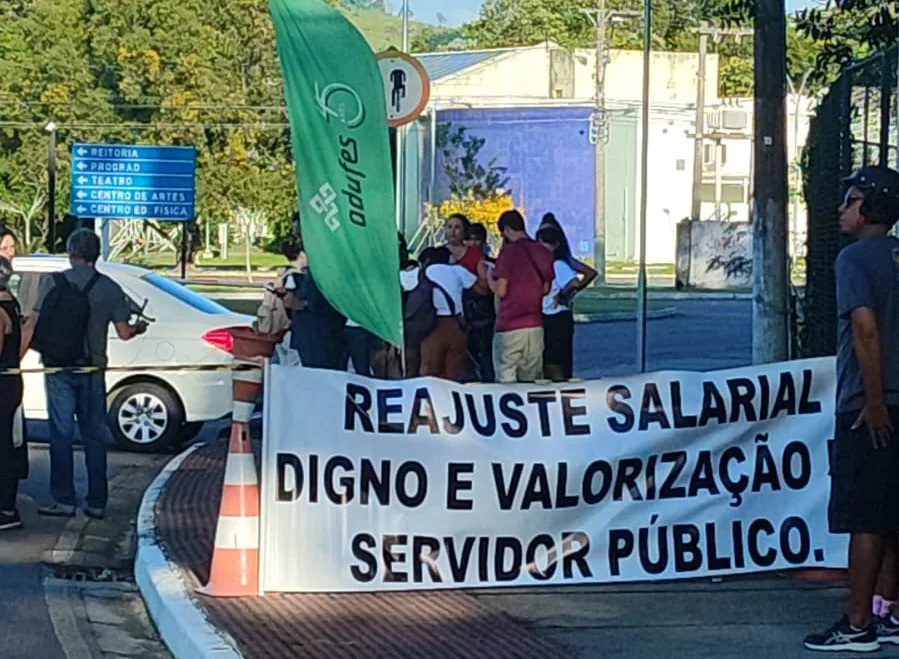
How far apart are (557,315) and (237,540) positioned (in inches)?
229

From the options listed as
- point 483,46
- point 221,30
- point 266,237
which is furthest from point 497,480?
point 483,46

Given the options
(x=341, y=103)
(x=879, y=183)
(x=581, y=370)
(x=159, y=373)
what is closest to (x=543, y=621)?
(x=879, y=183)

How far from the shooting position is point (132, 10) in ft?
174

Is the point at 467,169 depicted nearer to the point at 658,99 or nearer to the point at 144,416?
the point at 658,99

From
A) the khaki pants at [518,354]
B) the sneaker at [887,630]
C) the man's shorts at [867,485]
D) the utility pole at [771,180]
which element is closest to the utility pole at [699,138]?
the khaki pants at [518,354]

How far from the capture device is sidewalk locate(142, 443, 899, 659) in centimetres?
677

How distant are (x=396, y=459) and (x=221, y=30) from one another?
51.6 m

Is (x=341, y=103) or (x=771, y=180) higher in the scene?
(x=341, y=103)

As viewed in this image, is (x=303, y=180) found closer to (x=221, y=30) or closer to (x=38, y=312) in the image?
(x=38, y=312)

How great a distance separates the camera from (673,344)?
2803cm

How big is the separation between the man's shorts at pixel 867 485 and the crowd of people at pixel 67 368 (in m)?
5.70

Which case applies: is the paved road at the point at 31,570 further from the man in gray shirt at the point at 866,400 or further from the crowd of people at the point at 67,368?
the man in gray shirt at the point at 866,400

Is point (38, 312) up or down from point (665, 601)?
up

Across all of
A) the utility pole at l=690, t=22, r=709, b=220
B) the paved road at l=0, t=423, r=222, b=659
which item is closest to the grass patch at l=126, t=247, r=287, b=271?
the utility pole at l=690, t=22, r=709, b=220
